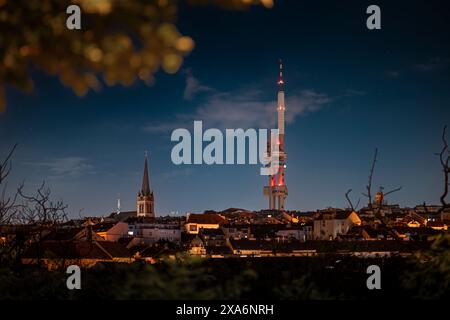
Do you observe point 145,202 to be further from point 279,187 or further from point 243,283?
point 243,283

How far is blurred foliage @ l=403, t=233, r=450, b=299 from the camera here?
5.00 metres

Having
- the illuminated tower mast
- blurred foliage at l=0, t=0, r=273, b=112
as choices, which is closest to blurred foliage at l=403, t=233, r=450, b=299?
blurred foliage at l=0, t=0, r=273, b=112

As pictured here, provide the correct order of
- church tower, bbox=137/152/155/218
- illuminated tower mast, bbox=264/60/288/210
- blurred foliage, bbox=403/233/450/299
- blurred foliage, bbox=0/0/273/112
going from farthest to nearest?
1. illuminated tower mast, bbox=264/60/288/210
2. church tower, bbox=137/152/155/218
3. blurred foliage, bbox=403/233/450/299
4. blurred foliage, bbox=0/0/273/112

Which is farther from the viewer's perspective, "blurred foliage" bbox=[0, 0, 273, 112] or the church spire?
the church spire

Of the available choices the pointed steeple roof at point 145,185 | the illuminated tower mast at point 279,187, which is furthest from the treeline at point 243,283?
the illuminated tower mast at point 279,187

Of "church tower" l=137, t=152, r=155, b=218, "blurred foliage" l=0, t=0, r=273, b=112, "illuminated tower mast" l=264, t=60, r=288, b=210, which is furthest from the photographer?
"illuminated tower mast" l=264, t=60, r=288, b=210

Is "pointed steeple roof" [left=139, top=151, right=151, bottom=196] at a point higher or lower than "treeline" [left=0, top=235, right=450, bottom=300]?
higher

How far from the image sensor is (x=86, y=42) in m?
3.21

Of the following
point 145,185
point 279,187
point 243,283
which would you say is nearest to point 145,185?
point 145,185

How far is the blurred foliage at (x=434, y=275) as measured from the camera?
5.00 m

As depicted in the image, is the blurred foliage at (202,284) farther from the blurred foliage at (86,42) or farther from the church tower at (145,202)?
the church tower at (145,202)

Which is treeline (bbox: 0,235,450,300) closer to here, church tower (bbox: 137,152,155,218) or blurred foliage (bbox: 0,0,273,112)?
blurred foliage (bbox: 0,0,273,112)

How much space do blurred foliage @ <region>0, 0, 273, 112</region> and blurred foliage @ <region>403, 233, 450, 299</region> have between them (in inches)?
124
